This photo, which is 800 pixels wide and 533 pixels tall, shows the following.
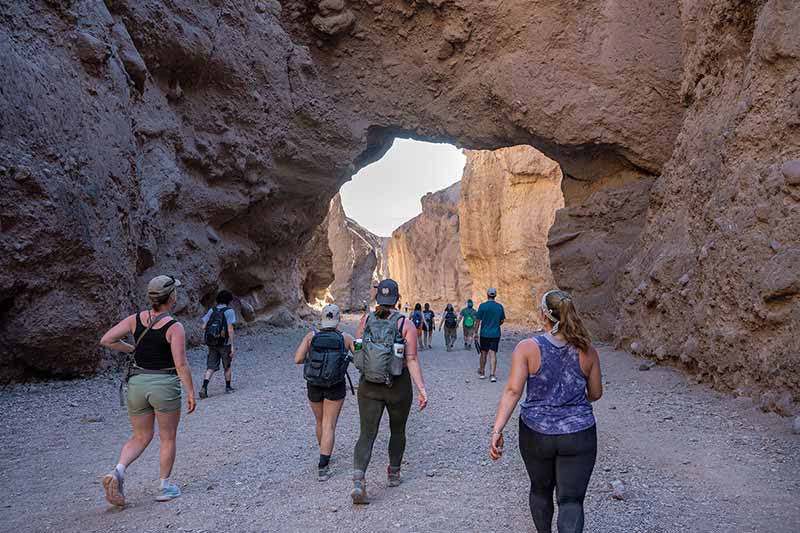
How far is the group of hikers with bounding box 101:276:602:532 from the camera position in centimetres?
268

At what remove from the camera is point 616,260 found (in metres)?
13.3

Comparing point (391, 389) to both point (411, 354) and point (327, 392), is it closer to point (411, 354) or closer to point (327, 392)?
point (411, 354)

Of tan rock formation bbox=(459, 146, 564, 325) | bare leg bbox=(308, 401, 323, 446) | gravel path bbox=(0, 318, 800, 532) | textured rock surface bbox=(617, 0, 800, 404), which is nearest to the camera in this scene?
gravel path bbox=(0, 318, 800, 532)

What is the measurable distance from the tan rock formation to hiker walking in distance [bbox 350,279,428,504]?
24.0 m

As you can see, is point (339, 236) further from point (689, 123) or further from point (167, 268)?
point (689, 123)

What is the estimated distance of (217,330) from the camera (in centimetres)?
769

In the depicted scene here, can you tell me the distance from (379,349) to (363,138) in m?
13.0

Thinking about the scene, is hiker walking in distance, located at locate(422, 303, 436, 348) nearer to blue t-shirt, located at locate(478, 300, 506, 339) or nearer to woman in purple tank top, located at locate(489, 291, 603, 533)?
blue t-shirt, located at locate(478, 300, 506, 339)

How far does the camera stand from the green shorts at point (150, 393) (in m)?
3.68

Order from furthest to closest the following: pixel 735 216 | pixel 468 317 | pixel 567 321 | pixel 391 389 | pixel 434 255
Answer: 1. pixel 434 255
2. pixel 468 317
3. pixel 735 216
4. pixel 391 389
5. pixel 567 321

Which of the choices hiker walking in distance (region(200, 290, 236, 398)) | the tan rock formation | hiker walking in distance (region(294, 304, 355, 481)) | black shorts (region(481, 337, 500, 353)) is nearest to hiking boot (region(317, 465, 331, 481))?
hiker walking in distance (region(294, 304, 355, 481))

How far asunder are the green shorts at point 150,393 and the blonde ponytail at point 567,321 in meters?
2.57

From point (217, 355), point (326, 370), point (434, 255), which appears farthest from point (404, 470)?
point (434, 255)

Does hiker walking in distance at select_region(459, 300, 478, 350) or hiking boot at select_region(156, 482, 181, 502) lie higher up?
hiker walking in distance at select_region(459, 300, 478, 350)
